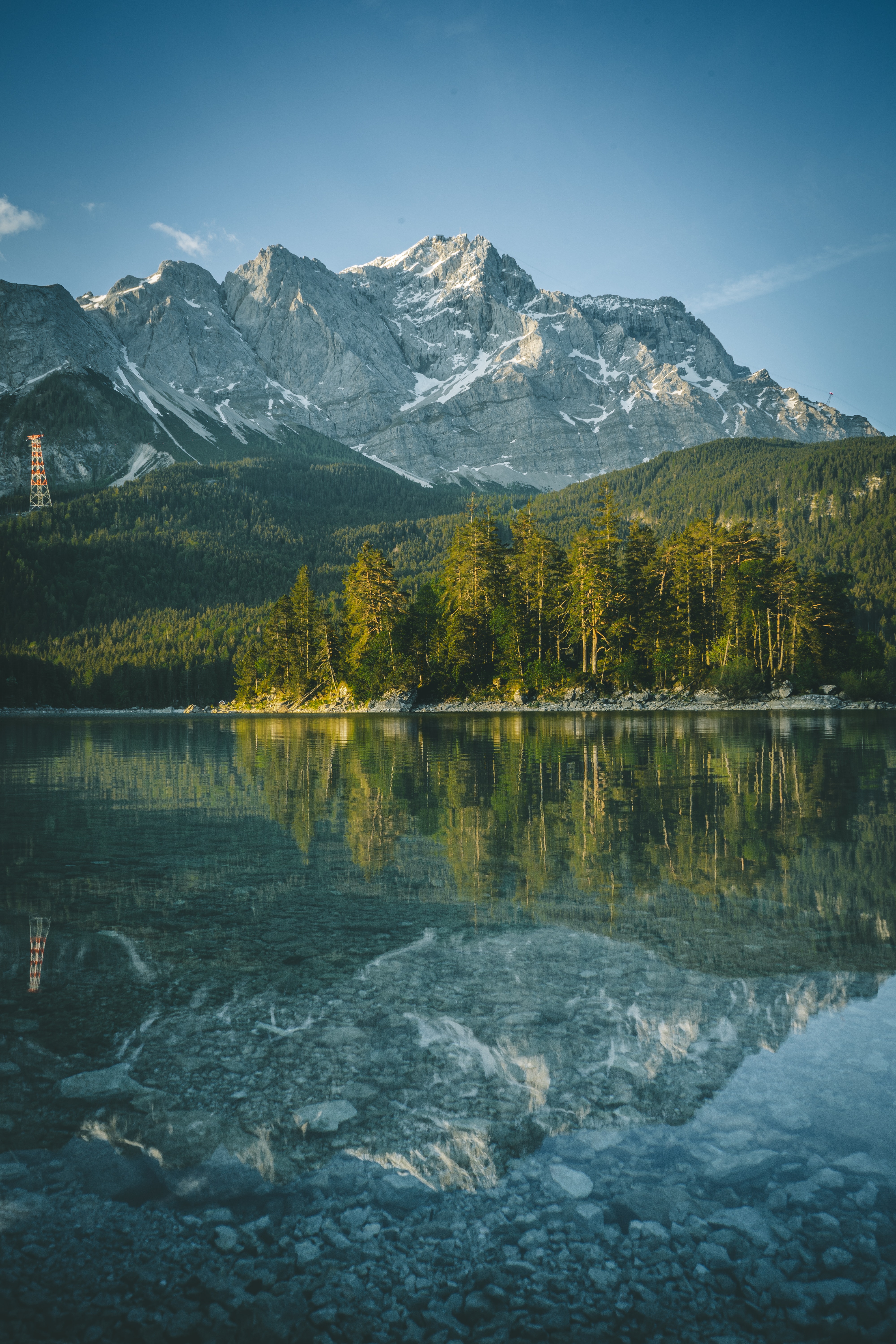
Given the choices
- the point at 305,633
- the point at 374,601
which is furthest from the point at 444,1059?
the point at 305,633

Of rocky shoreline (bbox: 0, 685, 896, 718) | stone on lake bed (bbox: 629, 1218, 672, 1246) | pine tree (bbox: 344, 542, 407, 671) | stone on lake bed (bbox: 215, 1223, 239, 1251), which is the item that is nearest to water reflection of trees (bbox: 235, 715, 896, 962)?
stone on lake bed (bbox: 629, 1218, 672, 1246)

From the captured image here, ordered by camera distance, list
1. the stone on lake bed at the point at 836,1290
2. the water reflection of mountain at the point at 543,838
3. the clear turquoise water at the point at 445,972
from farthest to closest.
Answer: the water reflection of mountain at the point at 543,838 < the clear turquoise water at the point at 445,972 < the stone on lake bed at the point at 836,1290

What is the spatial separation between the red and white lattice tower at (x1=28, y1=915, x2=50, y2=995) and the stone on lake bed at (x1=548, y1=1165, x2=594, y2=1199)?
4.52 metres

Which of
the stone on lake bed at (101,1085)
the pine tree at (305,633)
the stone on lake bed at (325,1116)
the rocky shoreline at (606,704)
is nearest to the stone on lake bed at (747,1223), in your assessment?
the stone on lake bed at (325,1116)

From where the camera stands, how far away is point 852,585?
128875 millimetres

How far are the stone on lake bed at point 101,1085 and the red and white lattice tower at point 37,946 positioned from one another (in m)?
1.75

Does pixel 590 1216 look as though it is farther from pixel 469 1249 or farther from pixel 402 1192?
pixel 402 1192

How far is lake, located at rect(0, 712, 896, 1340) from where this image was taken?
3318 mm

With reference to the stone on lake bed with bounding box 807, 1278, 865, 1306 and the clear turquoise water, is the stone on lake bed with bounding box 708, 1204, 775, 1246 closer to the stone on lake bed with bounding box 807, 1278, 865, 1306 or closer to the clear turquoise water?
the stone on lake bed with bounding box 807, 1278, 865, 1306

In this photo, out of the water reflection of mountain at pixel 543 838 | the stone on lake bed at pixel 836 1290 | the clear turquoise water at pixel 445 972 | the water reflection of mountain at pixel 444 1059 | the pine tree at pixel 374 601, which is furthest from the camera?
the pine tree at pixel 374 601

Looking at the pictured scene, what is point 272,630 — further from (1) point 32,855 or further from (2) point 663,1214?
(2) point 663,1214

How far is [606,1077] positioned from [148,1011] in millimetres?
3406

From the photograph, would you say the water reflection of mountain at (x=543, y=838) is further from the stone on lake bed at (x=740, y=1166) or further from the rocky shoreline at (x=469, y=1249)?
the rocky shoreline at (x=469, y=1249)

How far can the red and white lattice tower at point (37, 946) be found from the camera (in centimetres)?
625
